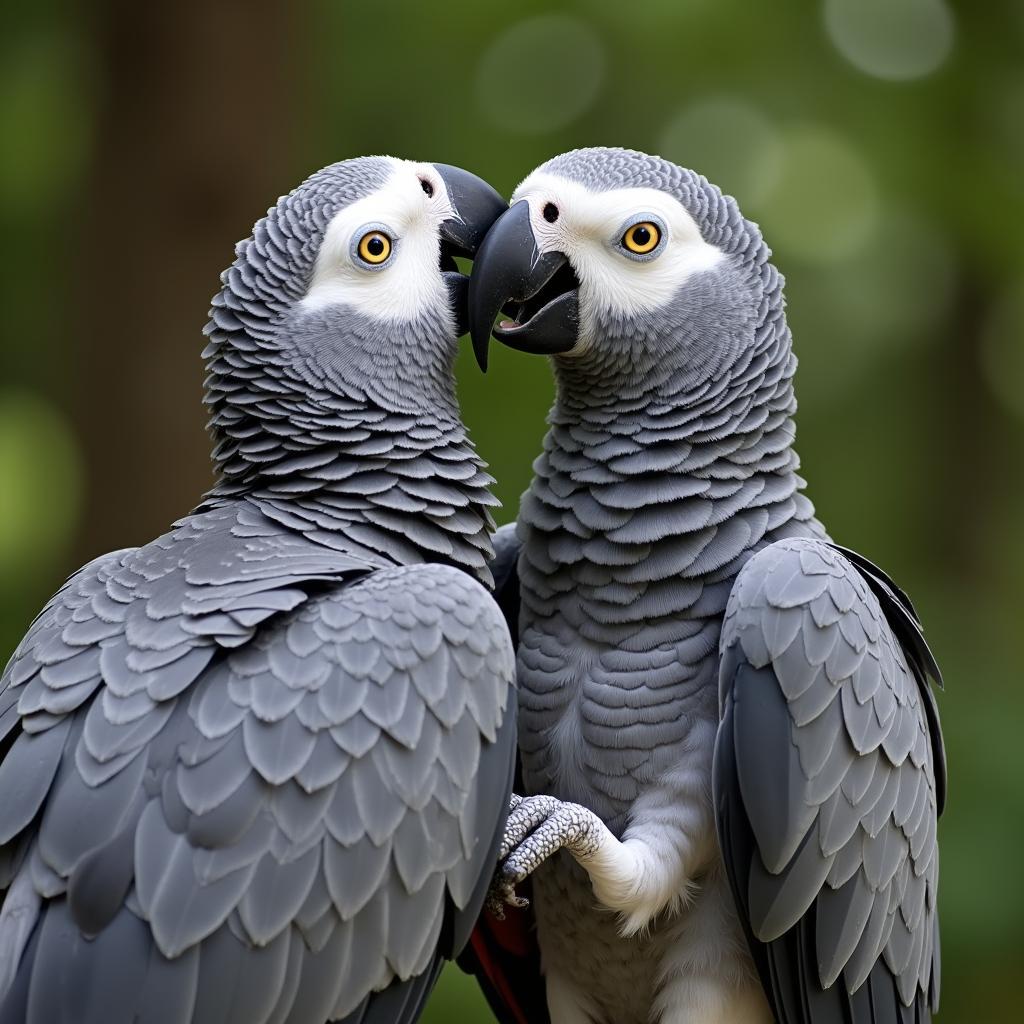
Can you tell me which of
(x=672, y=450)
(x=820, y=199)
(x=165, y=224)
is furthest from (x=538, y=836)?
(x=820, y=199)

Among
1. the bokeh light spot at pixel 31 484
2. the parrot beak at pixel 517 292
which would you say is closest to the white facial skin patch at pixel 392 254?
the parrot beak at pixel 517 292

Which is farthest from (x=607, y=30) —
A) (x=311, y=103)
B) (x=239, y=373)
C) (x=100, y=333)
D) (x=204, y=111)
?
(x=239, y=373)

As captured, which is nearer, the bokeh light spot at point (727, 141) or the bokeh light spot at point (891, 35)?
the bokeh light spot at point (891, 35)

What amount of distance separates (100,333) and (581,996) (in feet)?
11.0

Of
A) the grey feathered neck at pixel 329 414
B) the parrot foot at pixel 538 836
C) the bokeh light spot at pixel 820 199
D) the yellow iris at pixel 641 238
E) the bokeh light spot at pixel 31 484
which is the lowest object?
the bokeh light spot at pixel 31 484

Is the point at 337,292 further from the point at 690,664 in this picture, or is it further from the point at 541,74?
the point at 541,74

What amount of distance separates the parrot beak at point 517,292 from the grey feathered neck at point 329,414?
0.42ft

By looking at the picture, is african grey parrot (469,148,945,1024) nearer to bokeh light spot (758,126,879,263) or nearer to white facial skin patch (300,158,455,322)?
white facial skin patch (300,158,455,322)

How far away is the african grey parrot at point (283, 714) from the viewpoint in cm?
197

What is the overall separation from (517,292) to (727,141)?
164 inches

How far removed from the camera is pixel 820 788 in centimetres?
227

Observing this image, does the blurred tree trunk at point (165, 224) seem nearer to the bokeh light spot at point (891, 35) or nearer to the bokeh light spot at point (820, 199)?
the bokeh light spot at point (820, 199)

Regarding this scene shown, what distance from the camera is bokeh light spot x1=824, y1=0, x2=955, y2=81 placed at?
585 centimetres

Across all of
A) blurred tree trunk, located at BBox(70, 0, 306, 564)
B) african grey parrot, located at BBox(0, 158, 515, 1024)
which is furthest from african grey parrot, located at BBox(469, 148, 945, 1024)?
blurred tree trunk, located at BBox(70, 0, 306, 564)
